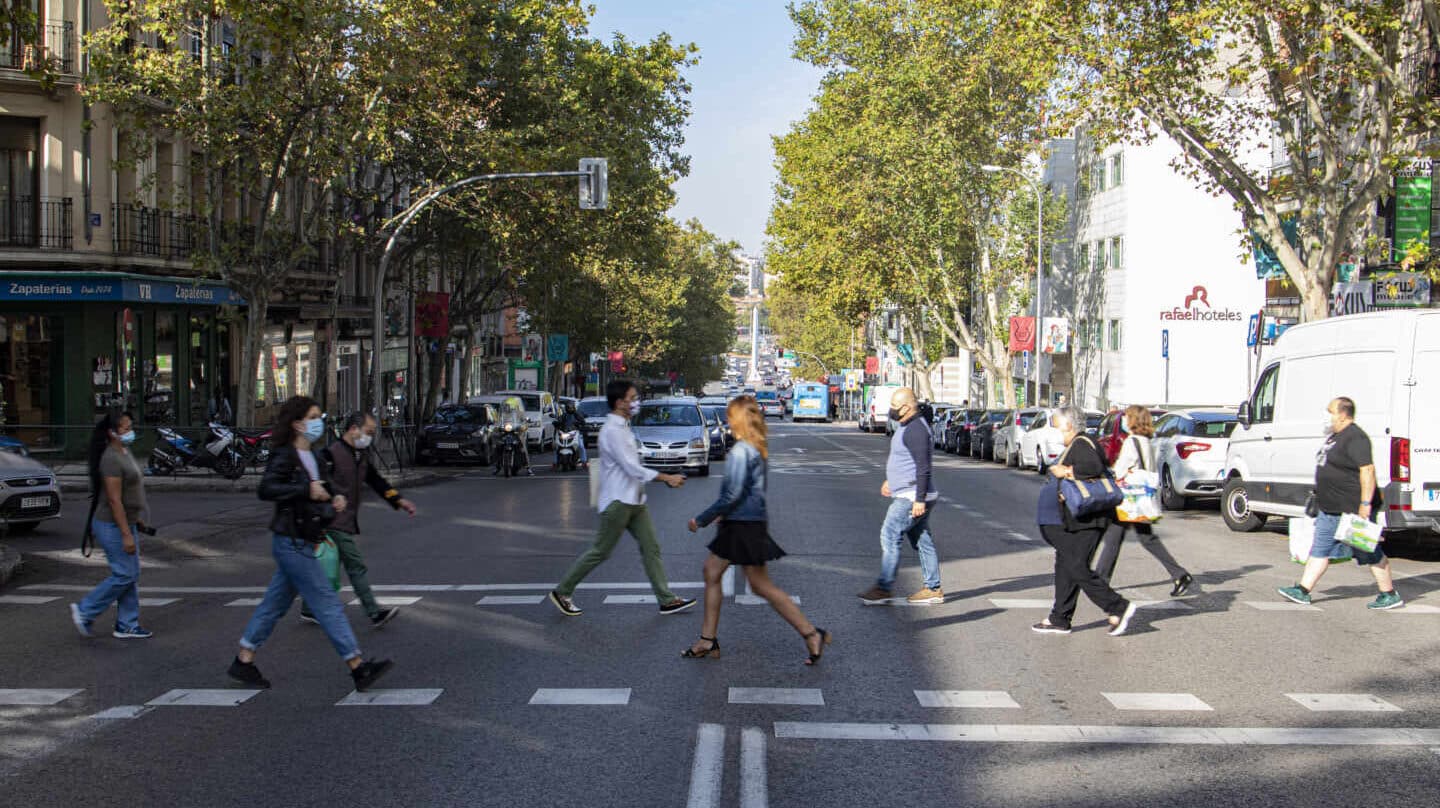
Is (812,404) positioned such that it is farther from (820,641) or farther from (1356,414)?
(820,641)

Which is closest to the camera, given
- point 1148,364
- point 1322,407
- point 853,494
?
point 1322,407

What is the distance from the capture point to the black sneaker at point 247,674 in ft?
27.0

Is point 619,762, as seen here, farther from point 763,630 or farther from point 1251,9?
point 1251,9

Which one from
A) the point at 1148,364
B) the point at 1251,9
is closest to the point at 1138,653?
the point at 1251,9

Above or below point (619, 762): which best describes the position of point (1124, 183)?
above

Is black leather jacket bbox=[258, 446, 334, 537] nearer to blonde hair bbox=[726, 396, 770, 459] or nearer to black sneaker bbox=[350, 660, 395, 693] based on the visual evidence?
black sneaker bbox=[350, 660, 395, 693]

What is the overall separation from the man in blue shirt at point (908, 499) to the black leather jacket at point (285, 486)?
4762mm

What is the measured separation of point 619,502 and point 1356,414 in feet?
27.4

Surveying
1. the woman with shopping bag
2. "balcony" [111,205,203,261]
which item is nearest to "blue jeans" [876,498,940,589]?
the woman with shopping bag

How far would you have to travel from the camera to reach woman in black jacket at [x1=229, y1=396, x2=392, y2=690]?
26.3 ft

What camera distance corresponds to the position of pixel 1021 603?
454 inches

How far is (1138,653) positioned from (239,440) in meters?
20.1

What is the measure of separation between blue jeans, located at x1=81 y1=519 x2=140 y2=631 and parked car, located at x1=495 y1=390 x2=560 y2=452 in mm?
31072

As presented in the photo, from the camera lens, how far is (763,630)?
10102 mm
